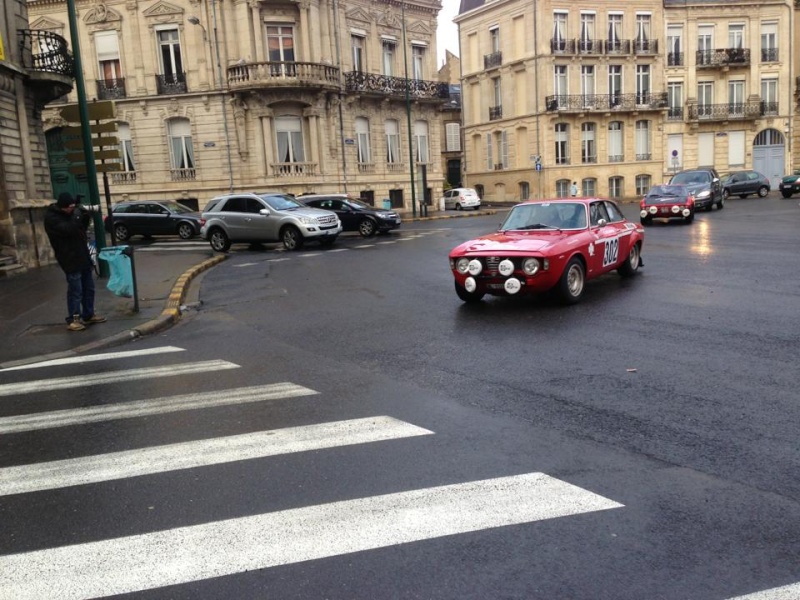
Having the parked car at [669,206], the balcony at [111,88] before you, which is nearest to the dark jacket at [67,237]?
the parked car at [669,206]

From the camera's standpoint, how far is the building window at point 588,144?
48.9 metres

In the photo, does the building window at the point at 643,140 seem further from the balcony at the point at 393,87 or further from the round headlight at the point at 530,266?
the round headlight at the point at 530,266

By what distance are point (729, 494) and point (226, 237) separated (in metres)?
19.9

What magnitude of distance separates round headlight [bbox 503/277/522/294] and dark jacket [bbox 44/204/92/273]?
236 inches

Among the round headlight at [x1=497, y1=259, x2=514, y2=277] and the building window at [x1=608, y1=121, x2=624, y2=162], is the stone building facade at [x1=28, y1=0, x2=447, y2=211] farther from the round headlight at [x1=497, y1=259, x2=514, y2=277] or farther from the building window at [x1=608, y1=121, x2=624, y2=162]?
the round headlight at [x1=497, y1=259, x2=514, y2=277]

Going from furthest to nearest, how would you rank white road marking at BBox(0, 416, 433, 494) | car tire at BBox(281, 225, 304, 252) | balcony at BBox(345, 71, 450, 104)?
balcony at BBox(345, 71, 450, 104) → car tire at BBox(281, 225, 304, 252) → white road marking at BBox(0, 416, 433, 494)

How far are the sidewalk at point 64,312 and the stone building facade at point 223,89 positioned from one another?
699 inches

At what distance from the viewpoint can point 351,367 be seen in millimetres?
7254

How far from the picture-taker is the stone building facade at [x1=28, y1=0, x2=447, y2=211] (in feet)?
110

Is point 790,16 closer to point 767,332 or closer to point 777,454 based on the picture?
point 767,332

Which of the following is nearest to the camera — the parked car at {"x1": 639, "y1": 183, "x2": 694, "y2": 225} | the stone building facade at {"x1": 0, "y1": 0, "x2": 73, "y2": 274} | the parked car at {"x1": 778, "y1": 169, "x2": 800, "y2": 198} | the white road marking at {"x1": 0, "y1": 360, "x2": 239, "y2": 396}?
the white road marking at {"x1": 0, "y1": 360, "x2": 239, "y2": 396}

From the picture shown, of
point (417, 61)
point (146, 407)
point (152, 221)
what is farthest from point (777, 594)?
point (417, 61)

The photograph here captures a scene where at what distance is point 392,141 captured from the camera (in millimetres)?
39344

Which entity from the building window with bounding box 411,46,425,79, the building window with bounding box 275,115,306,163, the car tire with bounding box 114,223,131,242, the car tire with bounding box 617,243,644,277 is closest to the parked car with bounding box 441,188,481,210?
the building window with bounding box 411,46,425,79
